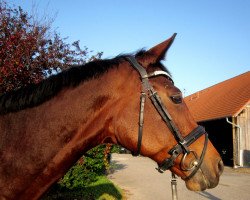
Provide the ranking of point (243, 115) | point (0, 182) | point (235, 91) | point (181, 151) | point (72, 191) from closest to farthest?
point (0, 182), point (181, 151), point (72, 191), point (243, 115), point (235, 91)

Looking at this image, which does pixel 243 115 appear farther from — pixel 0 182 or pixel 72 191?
pixel 0 182

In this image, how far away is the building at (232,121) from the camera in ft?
71.8

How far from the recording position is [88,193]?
33.2 feet

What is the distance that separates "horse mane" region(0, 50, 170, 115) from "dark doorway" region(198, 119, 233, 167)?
22045mm

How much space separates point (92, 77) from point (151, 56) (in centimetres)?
56

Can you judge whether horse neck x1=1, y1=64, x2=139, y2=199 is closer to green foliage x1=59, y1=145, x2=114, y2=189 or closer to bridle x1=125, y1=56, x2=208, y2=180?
bridle x1=125, y1=56, x2=208, y2=180

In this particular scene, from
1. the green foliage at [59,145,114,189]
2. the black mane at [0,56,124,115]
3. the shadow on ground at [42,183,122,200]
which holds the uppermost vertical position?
the black mane at [0,56,124,115]

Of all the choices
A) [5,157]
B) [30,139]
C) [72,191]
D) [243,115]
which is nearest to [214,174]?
[30,139]

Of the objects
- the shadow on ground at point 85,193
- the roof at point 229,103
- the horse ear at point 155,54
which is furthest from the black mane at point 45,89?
the roof at point 229,103

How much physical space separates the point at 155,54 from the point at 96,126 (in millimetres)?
835

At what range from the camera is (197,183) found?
2.62 m

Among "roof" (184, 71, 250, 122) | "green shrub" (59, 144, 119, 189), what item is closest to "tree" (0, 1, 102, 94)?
"green shrub" (59, 144, 119, 189)

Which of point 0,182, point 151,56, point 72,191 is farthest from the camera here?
point 72,191

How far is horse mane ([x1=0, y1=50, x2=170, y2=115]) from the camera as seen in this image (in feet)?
8.77
